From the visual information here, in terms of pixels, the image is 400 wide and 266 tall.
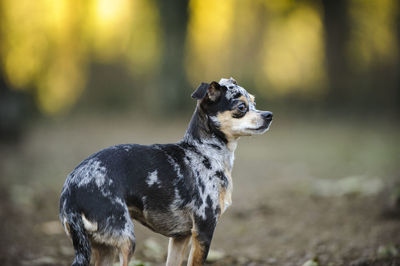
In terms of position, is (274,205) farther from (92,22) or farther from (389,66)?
(92,22)

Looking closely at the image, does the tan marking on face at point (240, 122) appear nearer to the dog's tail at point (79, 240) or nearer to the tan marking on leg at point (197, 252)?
the tan marking on leg at point (197, 252)

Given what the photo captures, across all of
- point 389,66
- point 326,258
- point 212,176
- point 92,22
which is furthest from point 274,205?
point 92,22

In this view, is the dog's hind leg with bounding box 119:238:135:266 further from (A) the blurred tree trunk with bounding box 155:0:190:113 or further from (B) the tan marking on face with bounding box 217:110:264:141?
(A) the blurred tree trunk with bounding box 155:0:190:113

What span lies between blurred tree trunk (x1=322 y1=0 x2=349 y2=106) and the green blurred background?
0.06 m

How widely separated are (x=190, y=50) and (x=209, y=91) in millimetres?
18516

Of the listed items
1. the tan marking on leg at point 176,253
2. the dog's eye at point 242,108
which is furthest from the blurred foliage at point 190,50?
the tan marking on leg at point 176,253

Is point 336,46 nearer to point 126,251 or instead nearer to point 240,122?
point 240,122

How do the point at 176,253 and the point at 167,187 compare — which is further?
the point at 176,253

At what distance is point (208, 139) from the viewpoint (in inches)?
195

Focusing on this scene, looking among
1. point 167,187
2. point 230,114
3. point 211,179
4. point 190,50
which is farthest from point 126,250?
point 190,50

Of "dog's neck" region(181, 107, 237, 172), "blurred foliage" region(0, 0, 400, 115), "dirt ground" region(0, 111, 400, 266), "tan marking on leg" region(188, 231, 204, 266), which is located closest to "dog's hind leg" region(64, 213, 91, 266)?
"tan marking on leg" region(188, 231, 204, 266)

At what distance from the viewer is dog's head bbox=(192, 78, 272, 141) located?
16.0 ft

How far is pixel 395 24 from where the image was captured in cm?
2431

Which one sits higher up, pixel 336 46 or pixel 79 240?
pixel 336 46
